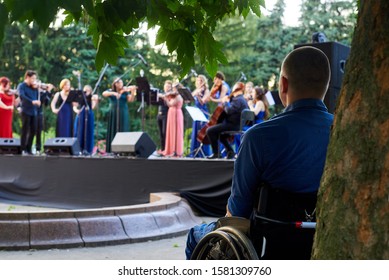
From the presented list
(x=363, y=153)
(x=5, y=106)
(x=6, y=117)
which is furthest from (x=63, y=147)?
(x=363, y=153)

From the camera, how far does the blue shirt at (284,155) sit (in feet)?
8.41

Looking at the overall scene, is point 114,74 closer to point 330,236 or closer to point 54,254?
point 54,254

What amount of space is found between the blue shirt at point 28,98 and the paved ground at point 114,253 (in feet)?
29.2

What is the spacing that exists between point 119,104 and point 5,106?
9.19 ft

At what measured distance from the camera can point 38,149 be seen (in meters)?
16.4

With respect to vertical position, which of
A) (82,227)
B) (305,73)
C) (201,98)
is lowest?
(82,227)

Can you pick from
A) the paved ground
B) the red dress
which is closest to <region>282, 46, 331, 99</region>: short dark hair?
the paved ground

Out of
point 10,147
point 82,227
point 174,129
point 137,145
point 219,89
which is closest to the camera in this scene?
point 82,227

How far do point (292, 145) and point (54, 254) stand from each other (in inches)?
169

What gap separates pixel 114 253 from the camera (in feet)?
21.4

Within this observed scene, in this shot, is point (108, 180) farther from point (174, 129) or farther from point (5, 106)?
point (5, 106)

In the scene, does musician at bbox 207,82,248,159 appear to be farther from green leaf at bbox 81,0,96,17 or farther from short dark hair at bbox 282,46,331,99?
green leaf at bbox 81,0,96,17

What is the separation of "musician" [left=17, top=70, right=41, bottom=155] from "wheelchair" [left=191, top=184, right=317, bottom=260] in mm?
13263
